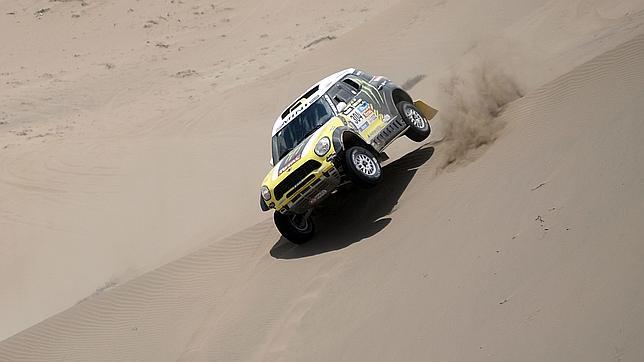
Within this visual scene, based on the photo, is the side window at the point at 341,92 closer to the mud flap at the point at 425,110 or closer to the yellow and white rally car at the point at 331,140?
the yellow and white rally car at the point at 331,140

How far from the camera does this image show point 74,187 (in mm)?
22672

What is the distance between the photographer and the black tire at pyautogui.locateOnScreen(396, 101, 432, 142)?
43.9ft

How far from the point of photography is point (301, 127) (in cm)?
1279

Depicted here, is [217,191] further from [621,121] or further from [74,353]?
[621,121]

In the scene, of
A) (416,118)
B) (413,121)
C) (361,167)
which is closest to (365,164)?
(361,167)

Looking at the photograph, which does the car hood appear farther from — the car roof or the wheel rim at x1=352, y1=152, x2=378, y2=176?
the car roof

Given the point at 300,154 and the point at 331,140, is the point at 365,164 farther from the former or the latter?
the point at 300,154

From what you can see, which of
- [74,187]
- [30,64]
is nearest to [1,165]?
[74,187]

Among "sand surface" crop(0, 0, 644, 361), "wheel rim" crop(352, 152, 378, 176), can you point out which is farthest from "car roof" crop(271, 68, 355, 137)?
"wheel rim" crop(352, 152, 378, 176)

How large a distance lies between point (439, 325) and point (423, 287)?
1027 mm

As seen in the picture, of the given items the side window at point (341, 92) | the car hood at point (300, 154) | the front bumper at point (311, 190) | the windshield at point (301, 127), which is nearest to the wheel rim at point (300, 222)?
the front bumper at point (311, 190)

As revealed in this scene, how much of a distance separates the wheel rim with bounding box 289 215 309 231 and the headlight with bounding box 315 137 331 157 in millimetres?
1326

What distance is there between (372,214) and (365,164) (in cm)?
113

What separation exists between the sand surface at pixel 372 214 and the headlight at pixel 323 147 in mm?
1302
